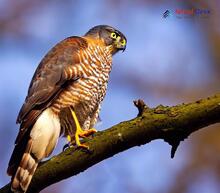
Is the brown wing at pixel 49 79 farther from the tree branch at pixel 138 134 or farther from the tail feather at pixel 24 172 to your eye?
the tree branch at pixel 138 134

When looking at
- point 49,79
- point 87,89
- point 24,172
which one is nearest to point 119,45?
point 87,89

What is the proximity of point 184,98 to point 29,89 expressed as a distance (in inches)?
74.0

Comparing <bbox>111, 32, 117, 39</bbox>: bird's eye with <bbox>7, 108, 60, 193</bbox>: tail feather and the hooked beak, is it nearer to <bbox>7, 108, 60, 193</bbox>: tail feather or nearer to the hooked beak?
the hooked beak

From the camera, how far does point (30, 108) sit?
4.21 meters

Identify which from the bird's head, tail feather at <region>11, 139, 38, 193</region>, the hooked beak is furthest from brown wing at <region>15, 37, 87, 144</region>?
the hooked beak

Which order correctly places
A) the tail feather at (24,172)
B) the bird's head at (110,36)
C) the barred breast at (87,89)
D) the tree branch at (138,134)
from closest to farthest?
the tree branch at (138,134) < the tail feather at (24,172) < the barred breast at (87,89) < the bird's head at (110,36)

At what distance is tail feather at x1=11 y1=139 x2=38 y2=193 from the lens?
340 centimetres

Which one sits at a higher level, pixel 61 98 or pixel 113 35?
pixel 113 35

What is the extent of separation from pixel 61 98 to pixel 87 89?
0.27 meters

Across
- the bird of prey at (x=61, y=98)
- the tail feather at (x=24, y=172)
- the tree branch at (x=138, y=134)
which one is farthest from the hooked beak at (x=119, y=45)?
the tree branch at (x=138, y=134)

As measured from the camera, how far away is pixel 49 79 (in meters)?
4.49

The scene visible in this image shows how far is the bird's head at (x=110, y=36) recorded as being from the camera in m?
5.36

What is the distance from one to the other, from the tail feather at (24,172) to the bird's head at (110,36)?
69.6 inches

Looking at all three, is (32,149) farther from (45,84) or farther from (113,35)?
(113,35)
